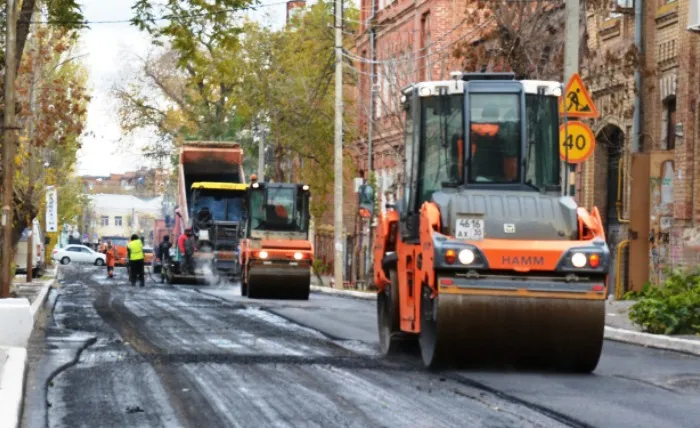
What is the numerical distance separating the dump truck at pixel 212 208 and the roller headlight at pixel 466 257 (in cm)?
3165

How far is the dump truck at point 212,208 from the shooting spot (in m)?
47.1

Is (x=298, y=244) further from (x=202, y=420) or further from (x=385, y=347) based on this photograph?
(x=202, y=420)

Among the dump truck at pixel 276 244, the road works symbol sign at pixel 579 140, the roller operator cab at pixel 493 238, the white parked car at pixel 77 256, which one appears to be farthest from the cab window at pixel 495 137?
the white parked car at pixel 77 256

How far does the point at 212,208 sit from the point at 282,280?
12116 mm

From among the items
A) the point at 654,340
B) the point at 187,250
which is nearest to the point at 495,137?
the point at 654,340

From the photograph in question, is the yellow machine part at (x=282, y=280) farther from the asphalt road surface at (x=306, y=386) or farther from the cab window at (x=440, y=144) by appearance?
the cab window at (x=440, y=144)

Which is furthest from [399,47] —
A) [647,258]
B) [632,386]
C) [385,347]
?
[632,386]

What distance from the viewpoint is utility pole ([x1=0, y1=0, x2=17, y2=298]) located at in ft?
87.9

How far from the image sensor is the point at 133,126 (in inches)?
3177

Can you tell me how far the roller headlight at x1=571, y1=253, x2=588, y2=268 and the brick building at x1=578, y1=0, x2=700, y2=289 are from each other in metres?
14.6

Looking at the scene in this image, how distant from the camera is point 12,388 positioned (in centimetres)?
1180

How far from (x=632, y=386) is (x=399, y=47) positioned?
136ft

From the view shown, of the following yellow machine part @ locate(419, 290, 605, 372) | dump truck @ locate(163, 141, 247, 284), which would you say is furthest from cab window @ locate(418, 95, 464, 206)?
dump truck @ locate(163, 141, 247, 284)

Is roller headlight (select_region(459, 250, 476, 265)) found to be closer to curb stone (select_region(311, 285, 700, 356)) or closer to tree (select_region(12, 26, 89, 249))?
curb stone (select_region(311, 285, 700, 356))
